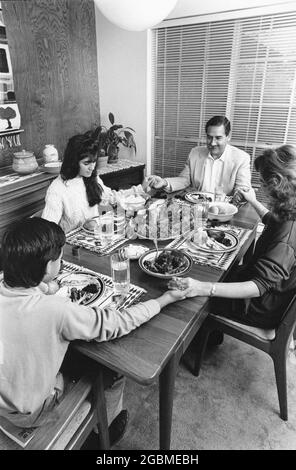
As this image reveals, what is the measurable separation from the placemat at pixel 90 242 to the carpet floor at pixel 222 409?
0.78m

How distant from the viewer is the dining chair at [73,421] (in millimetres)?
893

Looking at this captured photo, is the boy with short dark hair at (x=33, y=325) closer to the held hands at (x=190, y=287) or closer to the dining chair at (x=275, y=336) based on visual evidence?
the held hands at (x=190, y=287)

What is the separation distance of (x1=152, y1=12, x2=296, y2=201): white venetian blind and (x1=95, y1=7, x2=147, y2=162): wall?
0.15 m

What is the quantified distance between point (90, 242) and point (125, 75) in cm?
244

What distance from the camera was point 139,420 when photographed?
147cm

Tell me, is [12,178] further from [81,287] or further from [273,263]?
[273,263]

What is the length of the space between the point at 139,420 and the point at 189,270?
802 mm

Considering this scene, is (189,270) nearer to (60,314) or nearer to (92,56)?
(60,314)

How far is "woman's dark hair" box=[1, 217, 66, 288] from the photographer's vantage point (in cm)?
89

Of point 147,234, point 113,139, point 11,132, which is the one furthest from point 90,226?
point 113,139

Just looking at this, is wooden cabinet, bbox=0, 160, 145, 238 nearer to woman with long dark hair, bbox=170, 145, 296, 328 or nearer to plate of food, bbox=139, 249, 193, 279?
plate of food, bbox=139, 249, 193, 279

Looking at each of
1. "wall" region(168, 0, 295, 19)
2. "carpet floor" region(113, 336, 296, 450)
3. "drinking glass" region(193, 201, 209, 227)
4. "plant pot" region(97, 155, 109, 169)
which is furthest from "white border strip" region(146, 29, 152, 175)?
"carpet floor" region(113, 336, 296, 450)

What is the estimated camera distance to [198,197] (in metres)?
2.06
